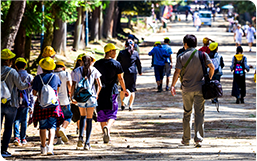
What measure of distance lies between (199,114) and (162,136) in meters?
1.63

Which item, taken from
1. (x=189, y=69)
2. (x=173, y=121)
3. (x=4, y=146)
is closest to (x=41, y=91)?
(x=4, y=146)

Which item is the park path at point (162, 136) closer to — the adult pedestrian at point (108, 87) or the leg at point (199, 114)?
the leg at point (199, 114)

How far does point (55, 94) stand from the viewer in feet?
24.2

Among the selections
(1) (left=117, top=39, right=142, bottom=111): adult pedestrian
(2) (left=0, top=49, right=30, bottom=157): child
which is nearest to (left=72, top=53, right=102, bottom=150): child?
(2) (left=0, top=49, right=30, bottom=157): child

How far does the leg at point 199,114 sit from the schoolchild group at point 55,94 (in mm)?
1591

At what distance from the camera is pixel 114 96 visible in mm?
8477

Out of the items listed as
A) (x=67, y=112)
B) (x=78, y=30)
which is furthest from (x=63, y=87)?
(x=78, y=30)

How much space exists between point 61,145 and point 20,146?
2.57 ft

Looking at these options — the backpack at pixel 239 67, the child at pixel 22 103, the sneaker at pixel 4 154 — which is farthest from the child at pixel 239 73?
the sneaker at pixel 4 154

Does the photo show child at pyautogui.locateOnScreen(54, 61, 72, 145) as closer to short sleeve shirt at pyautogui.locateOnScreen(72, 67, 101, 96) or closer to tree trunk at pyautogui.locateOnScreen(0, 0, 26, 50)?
short sleeve shirt at pyautogui.locateOnScreen(72, 67, 101, 96)

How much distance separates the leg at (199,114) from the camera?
302 inches

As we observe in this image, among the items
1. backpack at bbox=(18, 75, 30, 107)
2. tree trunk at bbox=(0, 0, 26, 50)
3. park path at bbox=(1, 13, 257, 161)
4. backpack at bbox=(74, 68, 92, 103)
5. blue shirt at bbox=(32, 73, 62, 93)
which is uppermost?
tree trunk at bbox=(0, 0, 26, 50)

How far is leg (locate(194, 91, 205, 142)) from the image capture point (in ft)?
25.2

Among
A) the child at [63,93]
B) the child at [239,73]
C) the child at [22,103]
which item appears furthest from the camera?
the child at [239,73]
